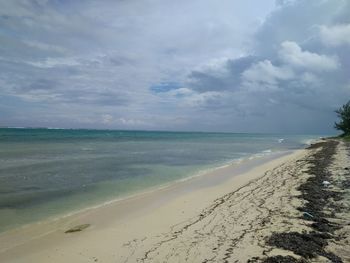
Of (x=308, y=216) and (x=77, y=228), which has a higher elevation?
(x=308, y=216)

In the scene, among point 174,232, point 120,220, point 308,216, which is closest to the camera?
point 174,232

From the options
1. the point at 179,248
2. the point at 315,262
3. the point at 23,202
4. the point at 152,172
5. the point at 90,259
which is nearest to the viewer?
the point at 315,262

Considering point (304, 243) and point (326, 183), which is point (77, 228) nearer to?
point (304, 243)

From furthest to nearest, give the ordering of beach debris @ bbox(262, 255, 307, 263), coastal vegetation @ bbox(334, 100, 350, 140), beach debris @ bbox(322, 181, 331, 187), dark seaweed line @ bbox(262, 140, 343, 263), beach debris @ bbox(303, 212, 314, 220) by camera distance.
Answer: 1. coastal vegetation @ bbox(334, 100, 350, 140)
2. beach debris @ bbox(322, 181, 331, 187)
3. beach debris @ bbox(303, 212, 314, 220)
4. dark seaweed line @ bbox(262, 140, 343, 263)
5. beach debris @ bbox(262, 255, 307, 263)

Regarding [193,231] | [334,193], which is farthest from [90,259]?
[334,193]

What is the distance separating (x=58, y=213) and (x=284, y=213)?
776cm

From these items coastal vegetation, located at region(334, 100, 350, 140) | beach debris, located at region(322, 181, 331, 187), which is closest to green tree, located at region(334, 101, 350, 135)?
coastal vegetation, located at region(334, 100, 350, 140)

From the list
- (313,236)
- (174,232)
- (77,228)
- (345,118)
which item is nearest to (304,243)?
(313,236)

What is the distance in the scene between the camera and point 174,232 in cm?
905

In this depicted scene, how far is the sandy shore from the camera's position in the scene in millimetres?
7320

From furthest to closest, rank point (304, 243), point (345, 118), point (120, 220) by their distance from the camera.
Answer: point (345, 118), point (120, 220), point (304, 243)

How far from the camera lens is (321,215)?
10102mm

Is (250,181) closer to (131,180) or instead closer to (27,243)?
(131,180)

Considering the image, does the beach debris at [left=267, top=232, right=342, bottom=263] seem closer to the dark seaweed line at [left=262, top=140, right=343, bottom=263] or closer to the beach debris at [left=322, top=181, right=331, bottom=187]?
the dark seaweed line at [left=262, top=140, right=343, bottom=263]
